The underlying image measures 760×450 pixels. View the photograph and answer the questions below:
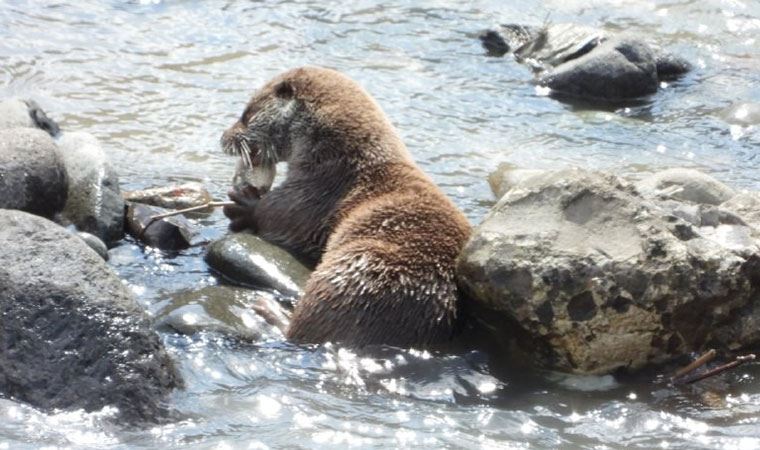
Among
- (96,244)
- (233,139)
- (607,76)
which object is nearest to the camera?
(96,244)

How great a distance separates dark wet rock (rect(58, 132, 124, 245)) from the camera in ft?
22.2

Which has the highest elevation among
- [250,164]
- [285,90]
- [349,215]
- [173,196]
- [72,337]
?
[285,90]

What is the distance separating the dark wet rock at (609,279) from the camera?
529 cm

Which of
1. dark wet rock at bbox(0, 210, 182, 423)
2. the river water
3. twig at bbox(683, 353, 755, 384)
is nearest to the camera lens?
dark wet rock at bbox(0, 210, 182, 423)

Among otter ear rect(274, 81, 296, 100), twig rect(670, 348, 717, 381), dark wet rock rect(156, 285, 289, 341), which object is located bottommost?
dark wet rock rect(156, 285, 289, 341)

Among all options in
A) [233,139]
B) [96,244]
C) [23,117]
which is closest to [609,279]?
[96,244]

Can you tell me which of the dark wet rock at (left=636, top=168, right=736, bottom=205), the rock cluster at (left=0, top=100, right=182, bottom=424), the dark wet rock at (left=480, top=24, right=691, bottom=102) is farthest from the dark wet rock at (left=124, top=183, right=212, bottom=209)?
the dark wet rock at (left=480, top=24, right=691, bottom=102)

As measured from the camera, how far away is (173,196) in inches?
295

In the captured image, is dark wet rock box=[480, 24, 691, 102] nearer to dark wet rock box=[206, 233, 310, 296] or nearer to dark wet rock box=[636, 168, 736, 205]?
dark wet rock box=[636, 168, 736, 205]

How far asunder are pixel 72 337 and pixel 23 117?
3.08 metres

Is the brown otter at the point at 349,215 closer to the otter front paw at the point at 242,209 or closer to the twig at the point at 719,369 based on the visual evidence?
the otter front paw at the point at 242,209

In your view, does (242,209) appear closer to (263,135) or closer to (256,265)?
(263,135)

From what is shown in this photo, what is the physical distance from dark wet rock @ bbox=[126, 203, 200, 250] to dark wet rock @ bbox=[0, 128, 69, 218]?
42 centimetres

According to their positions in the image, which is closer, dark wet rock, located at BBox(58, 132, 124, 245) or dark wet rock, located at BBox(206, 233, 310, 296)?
→ dark wet rock, located at BBox(206, 233, 310, 296)
